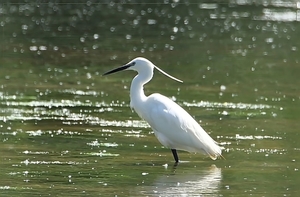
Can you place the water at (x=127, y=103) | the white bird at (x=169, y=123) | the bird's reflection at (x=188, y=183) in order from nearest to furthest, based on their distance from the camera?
the bird's reflection at (x=188, y=183)
the water at (x=127, y=103)
the white bird at (x=169, y=123)

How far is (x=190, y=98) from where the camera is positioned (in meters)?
16.2

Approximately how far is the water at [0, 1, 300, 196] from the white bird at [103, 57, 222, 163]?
0.24 metres

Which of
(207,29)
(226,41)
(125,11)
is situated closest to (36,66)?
(226,41)

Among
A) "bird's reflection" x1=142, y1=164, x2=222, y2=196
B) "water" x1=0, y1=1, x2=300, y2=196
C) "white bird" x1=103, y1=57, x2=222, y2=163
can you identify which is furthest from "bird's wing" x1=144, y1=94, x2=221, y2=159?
"bird's reflection" x1=142, y1=164, x2=222, y2=196

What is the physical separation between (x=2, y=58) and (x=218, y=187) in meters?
11.8

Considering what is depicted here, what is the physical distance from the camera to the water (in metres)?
10.2

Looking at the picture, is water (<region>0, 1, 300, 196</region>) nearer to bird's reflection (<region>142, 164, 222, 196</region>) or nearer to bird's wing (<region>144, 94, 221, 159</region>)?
bird's reflection (<region>142, 164, 222, 196</region>)

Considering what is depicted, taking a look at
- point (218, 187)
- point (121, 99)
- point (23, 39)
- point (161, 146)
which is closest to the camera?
point (218, 187)

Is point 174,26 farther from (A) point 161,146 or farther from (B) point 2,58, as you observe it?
(A) point 161,146

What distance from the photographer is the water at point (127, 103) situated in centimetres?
1022

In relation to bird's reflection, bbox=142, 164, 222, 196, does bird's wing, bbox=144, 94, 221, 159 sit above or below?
above

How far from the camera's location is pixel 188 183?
10125mm

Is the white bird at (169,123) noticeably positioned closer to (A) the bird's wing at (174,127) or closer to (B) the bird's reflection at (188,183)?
(A) the bird's wing at (174,127)

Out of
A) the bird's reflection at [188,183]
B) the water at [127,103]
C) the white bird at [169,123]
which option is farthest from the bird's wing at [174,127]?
the bird's reflection at [188,183]
